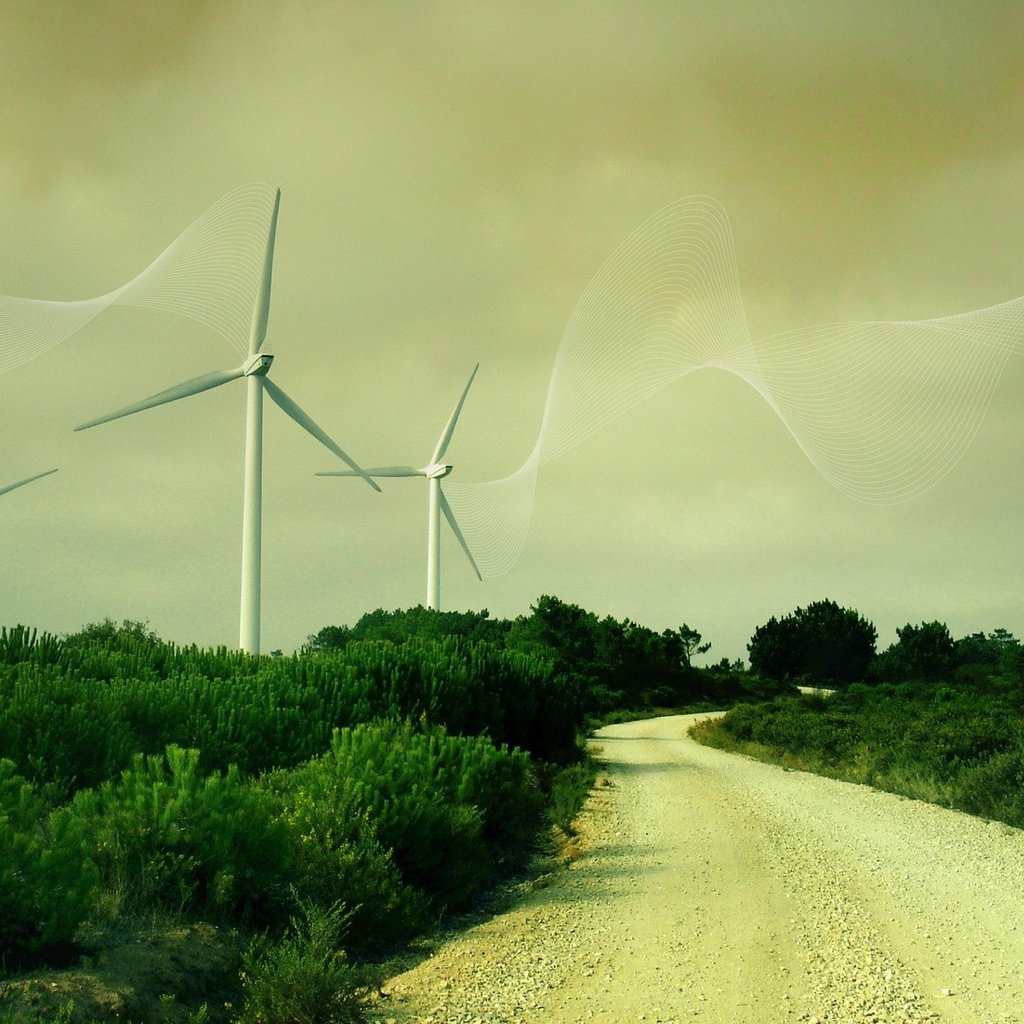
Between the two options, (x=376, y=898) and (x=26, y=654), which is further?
(x=26, y=654)

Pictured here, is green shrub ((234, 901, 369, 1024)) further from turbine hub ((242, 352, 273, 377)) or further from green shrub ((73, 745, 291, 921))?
turbine hub ((242, 352, 273, 377))

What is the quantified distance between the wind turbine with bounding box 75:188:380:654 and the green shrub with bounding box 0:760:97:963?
1510 inches

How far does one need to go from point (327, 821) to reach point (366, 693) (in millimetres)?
10637

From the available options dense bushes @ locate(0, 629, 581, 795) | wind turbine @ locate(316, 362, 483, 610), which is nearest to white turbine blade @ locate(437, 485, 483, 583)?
wind turbine @ locate(316, 362, 483, 610)

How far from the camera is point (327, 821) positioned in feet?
34.8

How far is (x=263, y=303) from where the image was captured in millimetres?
49062

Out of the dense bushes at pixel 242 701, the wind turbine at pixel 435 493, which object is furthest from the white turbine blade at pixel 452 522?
the dense bushes at pixel 242 701

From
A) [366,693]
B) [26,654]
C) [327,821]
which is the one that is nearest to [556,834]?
[366,693]

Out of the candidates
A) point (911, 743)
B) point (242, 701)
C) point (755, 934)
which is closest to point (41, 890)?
point (755, 934)

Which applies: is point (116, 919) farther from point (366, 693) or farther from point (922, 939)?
point (366, 693)

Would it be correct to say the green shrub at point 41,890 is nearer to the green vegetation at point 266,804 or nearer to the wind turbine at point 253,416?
the green vegetation at point 266,804

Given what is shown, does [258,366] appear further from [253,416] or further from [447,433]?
[447,433]

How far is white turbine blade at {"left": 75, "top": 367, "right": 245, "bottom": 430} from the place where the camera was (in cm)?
4594

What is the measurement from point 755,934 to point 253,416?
41.0m
